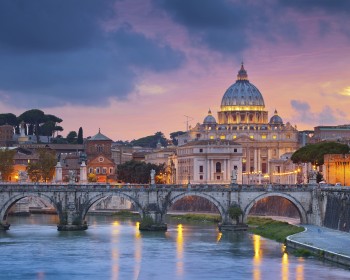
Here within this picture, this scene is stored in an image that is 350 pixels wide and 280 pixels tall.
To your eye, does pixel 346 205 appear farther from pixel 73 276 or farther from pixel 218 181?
pixel 218 181

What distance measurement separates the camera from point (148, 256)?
7419 cm

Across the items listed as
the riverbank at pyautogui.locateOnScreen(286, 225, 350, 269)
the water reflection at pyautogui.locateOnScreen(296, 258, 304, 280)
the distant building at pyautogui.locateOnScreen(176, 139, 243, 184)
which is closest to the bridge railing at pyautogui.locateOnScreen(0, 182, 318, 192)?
the riverbank at pyautogui.locateOnScreen(286, 225, 350, 269)

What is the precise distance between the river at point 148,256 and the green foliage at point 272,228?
112cm

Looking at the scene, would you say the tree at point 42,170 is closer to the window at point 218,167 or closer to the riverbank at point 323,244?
the window at point 218,167

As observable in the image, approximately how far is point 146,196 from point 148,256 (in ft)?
71.3

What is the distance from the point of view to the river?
65.4m

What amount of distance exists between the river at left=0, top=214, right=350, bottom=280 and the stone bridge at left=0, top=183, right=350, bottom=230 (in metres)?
1.85

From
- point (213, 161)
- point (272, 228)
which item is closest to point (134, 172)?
point (213, 161)

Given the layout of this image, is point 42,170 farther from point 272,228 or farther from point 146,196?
point 272,228

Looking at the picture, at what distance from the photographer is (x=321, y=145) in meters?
129

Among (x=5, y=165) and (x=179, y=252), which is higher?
(x=5, y=165)

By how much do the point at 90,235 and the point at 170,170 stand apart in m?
98.7

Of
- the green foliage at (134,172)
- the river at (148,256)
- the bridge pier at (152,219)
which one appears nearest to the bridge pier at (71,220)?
the river at (148,256)

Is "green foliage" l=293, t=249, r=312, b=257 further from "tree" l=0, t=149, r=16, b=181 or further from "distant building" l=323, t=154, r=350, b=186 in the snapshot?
"tree" l=0, t=149, r=16, b=181
